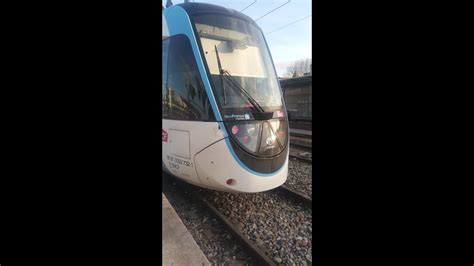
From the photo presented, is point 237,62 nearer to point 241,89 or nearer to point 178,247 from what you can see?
point 241,89

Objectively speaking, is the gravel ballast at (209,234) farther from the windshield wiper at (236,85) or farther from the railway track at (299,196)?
the windshield wiper at (236,85)

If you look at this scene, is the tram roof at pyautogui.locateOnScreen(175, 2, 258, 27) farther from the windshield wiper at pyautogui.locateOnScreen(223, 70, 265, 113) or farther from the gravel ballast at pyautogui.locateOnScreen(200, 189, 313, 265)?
the gravel ballast at pyautogui.locateOnScreen(200, 189, 313, 265)

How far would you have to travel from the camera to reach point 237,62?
110 inches

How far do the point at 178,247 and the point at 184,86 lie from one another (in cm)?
163

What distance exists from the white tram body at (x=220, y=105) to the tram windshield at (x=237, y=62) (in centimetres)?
1

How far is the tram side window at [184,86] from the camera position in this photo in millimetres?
Result: 2580

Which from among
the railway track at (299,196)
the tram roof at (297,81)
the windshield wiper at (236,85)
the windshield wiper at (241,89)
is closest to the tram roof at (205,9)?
the windshield wiper at (236,85)

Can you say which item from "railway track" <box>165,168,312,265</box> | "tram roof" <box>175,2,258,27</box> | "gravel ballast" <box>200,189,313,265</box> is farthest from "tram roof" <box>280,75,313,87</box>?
"tram roof" <box>175,2,258,27</box>

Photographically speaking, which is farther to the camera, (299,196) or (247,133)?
(299,196)

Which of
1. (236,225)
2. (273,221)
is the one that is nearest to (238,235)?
(236,225)
